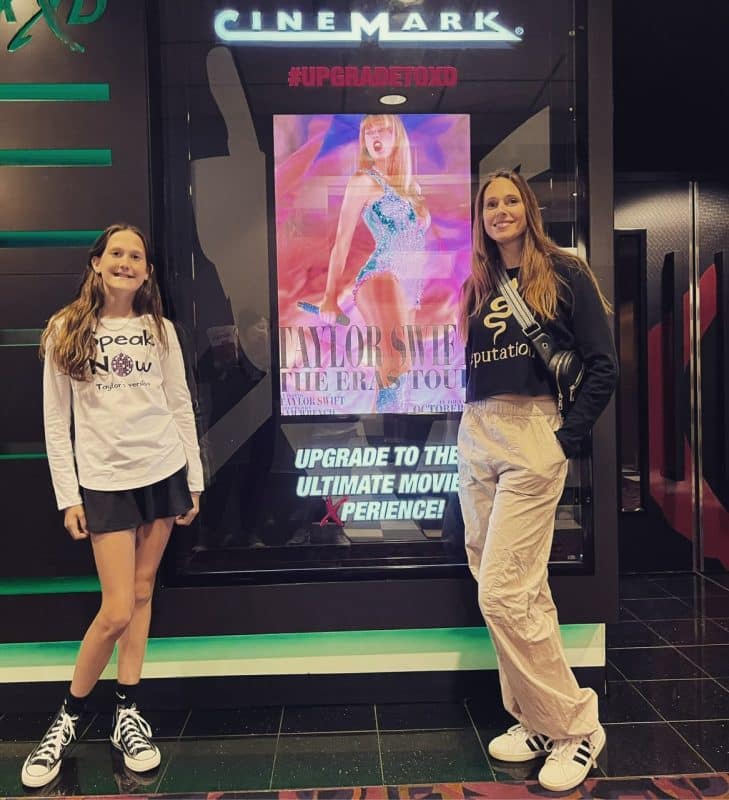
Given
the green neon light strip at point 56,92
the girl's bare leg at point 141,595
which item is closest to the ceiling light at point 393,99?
the green neon light strip at point 56,92

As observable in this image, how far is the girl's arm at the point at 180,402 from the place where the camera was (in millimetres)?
2389

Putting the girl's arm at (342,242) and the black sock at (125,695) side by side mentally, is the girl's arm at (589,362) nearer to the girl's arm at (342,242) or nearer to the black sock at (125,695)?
the girl's arm at (342,242)

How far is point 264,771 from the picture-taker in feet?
7.47

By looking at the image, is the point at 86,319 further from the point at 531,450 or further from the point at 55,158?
the point at 531,450

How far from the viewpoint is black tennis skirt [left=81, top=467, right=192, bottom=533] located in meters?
2.21

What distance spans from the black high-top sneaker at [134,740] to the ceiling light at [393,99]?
2.45 m

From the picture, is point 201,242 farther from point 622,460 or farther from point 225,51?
point 622,460

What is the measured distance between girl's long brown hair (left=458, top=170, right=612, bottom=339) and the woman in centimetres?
43

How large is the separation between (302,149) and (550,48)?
1062mm

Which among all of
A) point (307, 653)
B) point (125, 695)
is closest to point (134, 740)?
point (125, 695)

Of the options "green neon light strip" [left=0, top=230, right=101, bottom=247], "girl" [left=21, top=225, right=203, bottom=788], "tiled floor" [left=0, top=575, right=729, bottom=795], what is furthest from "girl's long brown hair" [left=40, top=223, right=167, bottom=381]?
"tiled floor" [left=0, top=575, right=729, bottom=795]

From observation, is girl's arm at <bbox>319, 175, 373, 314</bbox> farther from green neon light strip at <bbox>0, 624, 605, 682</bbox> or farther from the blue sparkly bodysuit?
green neon light strip at <bbox>0, 624, 605, 682</bbox>

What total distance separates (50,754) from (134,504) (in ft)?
2.85

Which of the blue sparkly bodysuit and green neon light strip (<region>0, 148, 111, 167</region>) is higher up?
green neon light strip (<region>0, 148, 111, 167</region>)
